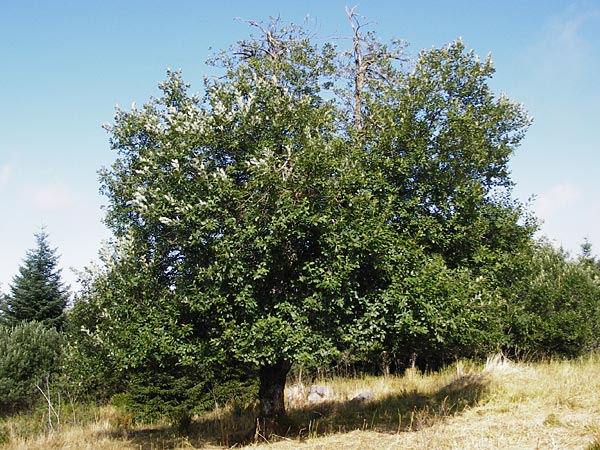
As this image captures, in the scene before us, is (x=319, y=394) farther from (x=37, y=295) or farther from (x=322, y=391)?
(x=37, y=295)

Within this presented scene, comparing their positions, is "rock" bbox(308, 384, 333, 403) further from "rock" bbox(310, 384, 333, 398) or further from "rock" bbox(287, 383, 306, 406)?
"rock" bbox(287, 383, 306, 406)

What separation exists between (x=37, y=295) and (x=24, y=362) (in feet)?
24.9

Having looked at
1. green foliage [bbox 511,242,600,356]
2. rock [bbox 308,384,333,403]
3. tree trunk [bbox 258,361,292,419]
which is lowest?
rock [bbox 308,384,333,403]

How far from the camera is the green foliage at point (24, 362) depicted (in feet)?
72.6

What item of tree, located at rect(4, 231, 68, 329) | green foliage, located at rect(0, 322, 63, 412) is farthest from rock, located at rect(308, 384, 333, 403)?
tree, located at rect(4, 231, 68, 329)

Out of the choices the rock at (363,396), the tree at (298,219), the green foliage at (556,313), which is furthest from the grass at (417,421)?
the green foliage at (556,313)

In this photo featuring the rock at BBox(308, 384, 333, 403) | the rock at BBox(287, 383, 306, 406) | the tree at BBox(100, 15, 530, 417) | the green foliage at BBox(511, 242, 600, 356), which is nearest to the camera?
the tree at BBox(100, 15, 530, 417)

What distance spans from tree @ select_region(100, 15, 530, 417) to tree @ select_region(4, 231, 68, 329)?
62.3 feet

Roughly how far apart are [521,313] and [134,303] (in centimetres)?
1795

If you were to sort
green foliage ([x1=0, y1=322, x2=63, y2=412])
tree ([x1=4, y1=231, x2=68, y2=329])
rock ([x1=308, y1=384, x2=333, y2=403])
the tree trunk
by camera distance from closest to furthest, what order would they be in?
the tree trunk < rock ([x1=308, y1=384, x2=333, y2=403]) < green foliage ([x1=0, y1=322, x2=63, y2=412]) < tree ([x1=4, y1=231, x2=68, y2=329])

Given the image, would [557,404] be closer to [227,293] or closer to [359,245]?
[359,245]

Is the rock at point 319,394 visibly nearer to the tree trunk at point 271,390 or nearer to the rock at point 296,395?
the rock at point 296,395

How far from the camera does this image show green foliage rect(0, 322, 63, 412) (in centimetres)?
2214

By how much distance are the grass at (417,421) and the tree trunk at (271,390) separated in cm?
→ 53
